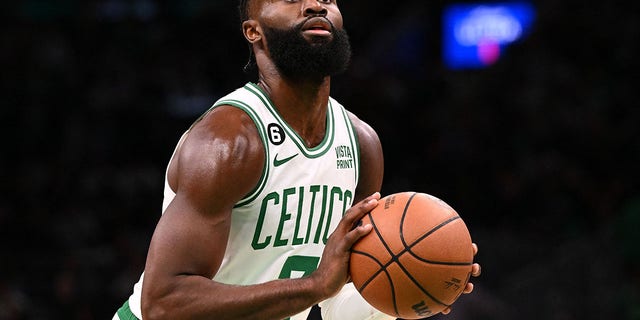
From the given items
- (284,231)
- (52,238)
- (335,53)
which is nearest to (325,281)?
(284,231)

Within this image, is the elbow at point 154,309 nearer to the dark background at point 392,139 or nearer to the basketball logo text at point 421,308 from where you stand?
the basketball logo text at point 421,308

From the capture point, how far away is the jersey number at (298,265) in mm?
4172

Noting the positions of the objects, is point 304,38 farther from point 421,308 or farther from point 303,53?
point 421,308

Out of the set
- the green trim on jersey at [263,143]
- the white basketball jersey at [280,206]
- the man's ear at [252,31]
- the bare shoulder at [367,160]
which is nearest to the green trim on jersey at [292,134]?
the white basketball jersey at [280,206]

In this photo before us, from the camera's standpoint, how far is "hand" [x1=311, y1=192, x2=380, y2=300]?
3561 mm

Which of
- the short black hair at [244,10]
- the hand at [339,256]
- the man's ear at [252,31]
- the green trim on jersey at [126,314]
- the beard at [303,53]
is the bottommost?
the green trim on jersey at [126,314]

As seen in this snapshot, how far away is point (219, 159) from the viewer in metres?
3.72

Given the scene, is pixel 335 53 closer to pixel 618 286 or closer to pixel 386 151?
pixel 618 286

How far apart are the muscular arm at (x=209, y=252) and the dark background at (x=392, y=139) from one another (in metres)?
5.33

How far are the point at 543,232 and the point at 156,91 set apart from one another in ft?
15.4

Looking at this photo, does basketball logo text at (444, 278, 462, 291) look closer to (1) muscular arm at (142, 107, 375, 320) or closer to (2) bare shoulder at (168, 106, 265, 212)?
(1) muscular arm at (142, 107, 375, 320)

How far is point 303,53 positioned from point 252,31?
365 millimetres

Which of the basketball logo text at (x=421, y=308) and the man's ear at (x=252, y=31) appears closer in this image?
the basketball logo text at (x=421, y=308)

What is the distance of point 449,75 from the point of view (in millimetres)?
12117
